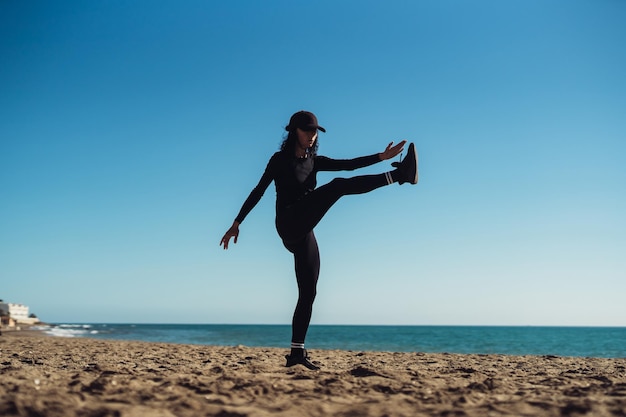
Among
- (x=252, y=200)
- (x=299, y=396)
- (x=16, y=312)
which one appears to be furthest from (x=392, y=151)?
(x=16, y=312)

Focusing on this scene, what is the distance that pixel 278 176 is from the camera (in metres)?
4.86

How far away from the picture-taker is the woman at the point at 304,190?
443cm

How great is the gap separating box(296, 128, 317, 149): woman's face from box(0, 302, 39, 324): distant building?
2281 inches

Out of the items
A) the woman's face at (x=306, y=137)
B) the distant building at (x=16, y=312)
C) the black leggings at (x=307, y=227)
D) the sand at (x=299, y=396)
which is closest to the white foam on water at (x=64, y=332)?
the distant building at (x=16, y=312)

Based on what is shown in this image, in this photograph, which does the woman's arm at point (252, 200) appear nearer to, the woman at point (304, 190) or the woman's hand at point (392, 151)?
the woman at point (304, 190)

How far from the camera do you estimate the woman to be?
14.5ft

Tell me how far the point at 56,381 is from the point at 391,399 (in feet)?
7.74

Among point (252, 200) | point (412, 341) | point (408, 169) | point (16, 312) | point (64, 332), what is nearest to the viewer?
point (408, 169)

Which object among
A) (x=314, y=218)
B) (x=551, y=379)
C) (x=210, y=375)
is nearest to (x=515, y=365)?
(x=551, y=379)

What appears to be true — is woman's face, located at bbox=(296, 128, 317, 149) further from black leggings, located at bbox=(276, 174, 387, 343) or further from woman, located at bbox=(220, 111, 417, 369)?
black leggings, located at bbox=(276, 174, 387, 343)

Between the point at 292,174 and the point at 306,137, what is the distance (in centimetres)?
38

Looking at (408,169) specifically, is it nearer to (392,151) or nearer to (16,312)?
(392,151)

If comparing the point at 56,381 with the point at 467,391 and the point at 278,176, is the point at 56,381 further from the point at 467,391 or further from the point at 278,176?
the point at 467,391

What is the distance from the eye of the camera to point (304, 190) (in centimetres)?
476
